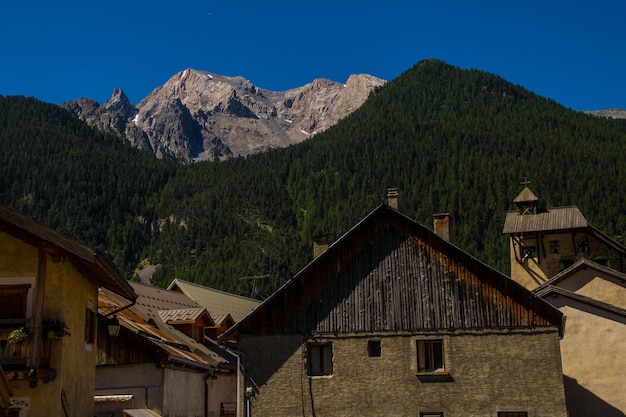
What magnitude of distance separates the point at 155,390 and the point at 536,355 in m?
12.8

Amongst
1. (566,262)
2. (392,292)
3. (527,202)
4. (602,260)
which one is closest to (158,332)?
(392,292)

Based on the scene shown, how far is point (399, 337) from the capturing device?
27750mm

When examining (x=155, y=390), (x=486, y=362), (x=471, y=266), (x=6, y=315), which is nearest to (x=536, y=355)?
(x=486, y=362)

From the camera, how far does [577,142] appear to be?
19362 cm

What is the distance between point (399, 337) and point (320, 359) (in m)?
2.80

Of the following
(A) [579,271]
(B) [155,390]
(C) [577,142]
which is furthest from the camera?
(C) [577,142]

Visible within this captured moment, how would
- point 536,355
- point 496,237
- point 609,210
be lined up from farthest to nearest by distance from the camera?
1. point 496,237
2. point 609,210
3. point 536,355

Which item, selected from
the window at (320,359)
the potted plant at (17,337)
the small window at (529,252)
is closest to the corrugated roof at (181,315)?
the window at (320,359)

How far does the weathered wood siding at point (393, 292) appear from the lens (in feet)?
89.7

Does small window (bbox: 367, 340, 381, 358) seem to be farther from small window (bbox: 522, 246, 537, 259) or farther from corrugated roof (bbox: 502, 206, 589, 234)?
corrugated roof (bbox: 502, 206, 589, 234)

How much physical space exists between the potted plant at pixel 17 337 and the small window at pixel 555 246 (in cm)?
5919

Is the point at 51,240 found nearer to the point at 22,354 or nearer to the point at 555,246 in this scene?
the point at 22,354

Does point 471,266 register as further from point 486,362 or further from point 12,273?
point 12,273

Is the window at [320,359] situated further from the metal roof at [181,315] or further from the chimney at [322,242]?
the metal roof at [181,315]
